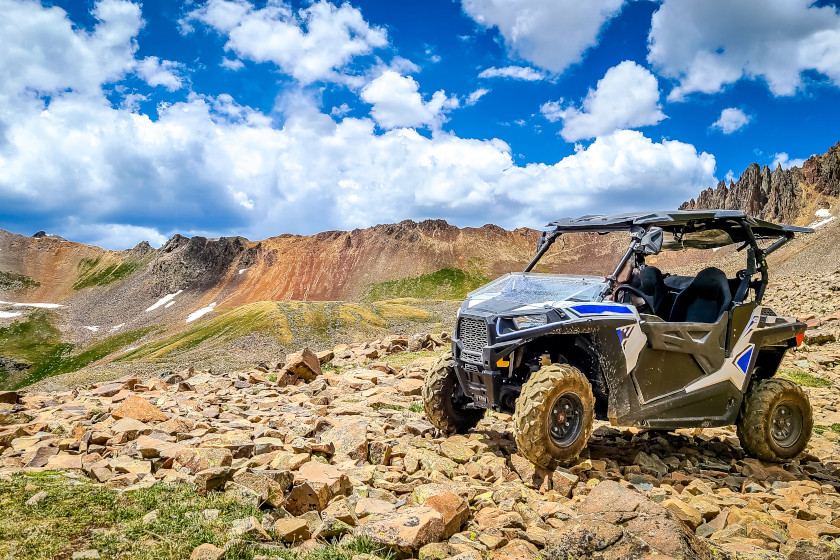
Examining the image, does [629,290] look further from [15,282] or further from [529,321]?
[15,282]

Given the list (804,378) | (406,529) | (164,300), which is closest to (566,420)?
(406,529)

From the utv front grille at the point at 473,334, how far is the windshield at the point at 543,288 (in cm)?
56

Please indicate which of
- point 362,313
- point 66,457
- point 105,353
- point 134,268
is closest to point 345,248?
point 134,268

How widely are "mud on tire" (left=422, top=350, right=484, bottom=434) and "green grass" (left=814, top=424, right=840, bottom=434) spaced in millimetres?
6564

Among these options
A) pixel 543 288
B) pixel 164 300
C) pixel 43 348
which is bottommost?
pixel 543 288

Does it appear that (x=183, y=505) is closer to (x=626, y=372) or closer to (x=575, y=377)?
(x=575, y=377)

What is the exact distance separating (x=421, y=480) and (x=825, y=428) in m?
7.98

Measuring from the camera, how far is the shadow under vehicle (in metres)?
6.27

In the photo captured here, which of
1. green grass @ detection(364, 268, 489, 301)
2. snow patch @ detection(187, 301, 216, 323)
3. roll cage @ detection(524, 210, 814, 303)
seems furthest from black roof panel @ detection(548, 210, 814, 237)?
green grass @ detection(364, 268, 489, 301)

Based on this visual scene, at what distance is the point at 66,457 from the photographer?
21.4 ft

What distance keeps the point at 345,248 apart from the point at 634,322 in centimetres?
13207

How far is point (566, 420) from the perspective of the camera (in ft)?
20.7

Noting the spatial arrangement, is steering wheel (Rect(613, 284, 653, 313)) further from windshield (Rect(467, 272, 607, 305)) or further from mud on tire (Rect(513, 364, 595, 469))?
mud on tire (Rect(513, 364, 595, 469))

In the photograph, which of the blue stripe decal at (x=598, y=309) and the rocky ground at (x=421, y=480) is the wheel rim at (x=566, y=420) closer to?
the rocky ground at (x=421, y=480)
